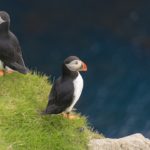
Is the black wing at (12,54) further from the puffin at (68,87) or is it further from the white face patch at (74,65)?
the white face patch at (74,65)

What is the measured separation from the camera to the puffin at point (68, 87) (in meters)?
11.4

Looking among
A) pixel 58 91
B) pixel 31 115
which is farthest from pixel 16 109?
pixel 58 91

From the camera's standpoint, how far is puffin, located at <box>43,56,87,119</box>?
1143cm

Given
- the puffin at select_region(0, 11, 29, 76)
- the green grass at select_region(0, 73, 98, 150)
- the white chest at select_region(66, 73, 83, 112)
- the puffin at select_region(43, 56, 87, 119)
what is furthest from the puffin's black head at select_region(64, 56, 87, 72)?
the puffin at select_region(0, 11, 29, 76)

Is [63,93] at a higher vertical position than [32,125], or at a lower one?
higher

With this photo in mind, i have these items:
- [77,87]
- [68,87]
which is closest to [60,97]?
[68,87]

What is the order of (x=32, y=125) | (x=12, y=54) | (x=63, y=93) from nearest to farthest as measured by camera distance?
1. (x=63, y=93)
2. (x=32, y=125)
3. (x=12, y=54)

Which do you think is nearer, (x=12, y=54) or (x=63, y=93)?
(x=63, y=93)

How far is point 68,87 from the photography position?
37.6 ft

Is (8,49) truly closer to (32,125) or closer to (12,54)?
(12,54)

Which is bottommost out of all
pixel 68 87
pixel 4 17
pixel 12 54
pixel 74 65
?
pixel 12 54

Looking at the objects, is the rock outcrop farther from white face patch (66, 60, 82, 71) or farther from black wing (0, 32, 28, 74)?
black wing (0, 32, 28, 74)

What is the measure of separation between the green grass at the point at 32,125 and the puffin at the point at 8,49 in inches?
Result: 18.3

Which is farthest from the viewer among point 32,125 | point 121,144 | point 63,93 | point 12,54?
point 12,54
